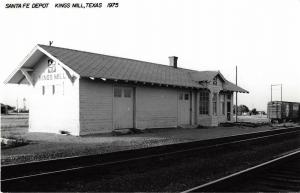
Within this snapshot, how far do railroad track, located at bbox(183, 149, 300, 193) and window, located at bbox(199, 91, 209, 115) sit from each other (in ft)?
54.6

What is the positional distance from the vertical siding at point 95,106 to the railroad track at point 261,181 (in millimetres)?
10398

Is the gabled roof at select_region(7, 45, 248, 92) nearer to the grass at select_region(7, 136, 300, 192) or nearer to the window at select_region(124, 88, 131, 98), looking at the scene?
the window at select_region(124, 88, 131, 98)

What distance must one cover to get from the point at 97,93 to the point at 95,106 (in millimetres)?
664

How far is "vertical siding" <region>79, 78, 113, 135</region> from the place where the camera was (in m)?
17.3

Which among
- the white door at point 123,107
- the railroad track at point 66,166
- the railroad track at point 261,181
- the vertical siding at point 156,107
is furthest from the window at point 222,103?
the railroad track at point 261,181

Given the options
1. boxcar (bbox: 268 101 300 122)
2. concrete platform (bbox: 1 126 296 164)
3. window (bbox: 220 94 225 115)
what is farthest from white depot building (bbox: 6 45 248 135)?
boxcar (bbox: 268 101 300 122)

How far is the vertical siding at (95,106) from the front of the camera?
56.8 ft

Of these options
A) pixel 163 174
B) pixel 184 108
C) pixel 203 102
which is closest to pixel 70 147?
pixel 163 174

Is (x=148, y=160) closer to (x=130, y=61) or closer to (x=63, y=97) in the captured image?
(x=63, y=97)

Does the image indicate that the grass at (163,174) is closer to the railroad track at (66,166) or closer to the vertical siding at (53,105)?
the railroad track at (66,166)

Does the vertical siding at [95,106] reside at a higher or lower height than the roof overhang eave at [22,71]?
lower

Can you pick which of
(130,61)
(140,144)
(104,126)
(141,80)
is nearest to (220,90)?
(130,61)

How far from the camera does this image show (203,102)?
26000mm

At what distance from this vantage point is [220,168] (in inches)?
363
